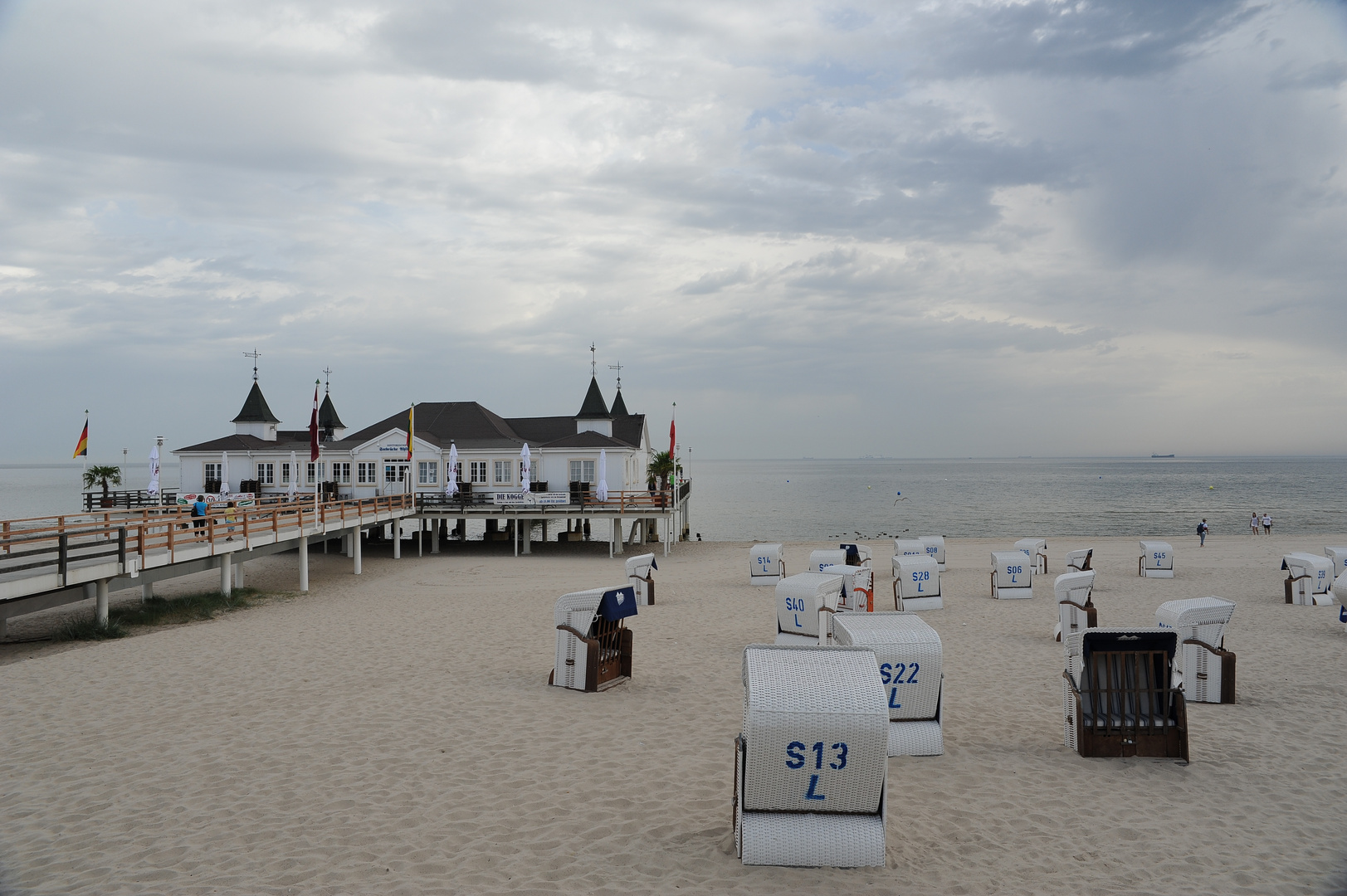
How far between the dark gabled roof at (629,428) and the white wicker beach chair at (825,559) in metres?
19.0

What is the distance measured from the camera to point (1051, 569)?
26.4 metres

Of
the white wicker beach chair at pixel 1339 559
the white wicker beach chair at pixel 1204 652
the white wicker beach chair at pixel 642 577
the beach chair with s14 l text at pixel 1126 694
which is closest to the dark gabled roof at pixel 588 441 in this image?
the white wicker beach chair at pixel 642 577

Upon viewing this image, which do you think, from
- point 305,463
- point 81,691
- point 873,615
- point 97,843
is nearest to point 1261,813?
point 873,615

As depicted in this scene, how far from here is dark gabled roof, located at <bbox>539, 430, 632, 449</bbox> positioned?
34.3 meters

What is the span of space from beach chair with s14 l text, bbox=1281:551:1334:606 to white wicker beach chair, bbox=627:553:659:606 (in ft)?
45.7

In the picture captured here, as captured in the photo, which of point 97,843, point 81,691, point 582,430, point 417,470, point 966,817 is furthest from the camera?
point 582,430

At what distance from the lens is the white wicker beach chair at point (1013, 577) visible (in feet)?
63.1

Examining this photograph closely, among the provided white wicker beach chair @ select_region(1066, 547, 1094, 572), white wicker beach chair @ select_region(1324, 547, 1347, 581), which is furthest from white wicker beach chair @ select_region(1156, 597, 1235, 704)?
white wicker beach chair @ select_region(1324, 547, 1347, 581)

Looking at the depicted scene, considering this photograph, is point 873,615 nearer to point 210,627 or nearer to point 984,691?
point 984,691

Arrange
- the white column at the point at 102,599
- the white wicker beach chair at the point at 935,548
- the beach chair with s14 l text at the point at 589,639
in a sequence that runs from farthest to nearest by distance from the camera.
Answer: the white wicker beach chair at the point at 935,548
the white column at the point at 102,599
the beach chair with s14 l text at the point at 589,639

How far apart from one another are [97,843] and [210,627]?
1056 cm

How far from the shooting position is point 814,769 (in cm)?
572

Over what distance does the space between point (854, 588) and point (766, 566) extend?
6.62 m

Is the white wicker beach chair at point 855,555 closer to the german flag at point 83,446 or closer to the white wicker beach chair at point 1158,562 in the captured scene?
the white wicker beach chair at point 1158,562
